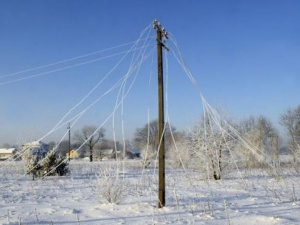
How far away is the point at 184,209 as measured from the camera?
920 centimetres

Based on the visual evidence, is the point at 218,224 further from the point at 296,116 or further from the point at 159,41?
the point at 296,116

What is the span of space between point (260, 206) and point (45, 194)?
27.0 feet

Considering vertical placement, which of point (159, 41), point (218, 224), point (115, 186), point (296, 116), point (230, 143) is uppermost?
point (296, 116)

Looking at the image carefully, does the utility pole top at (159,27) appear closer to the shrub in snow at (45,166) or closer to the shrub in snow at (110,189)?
the shrub in snow at (110,189)

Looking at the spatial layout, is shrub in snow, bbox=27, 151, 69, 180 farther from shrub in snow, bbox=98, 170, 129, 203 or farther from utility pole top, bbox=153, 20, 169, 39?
utility pole top, bbox=153, 20, 169, 39

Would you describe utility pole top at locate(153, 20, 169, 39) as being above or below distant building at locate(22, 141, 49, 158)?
above

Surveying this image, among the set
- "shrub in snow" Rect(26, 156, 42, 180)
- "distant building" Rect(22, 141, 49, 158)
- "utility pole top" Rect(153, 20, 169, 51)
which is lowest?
"shrub in snow" Rect(26, 156, 42, 180)

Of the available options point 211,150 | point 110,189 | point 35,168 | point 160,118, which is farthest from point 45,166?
point 160,118

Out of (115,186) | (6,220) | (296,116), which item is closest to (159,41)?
(115,186)

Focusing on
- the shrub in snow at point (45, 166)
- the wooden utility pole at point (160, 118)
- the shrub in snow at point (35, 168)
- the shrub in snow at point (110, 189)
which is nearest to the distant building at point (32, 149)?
the shrub in snow at point (45, 166)

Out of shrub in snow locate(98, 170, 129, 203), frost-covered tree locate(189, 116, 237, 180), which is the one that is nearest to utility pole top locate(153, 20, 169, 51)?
shrub in snow locate(98, 170, 129, 203)

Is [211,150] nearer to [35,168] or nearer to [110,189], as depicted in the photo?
[35,168]

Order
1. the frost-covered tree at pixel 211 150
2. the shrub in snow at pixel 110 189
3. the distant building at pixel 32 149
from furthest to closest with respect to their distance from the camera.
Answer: the frost-covered tree at pixel 211 150 → the shrub in snow at pixel 110 189 → the distant building at pixel 32 149

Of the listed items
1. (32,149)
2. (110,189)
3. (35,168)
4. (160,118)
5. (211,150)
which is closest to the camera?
(160,118)
